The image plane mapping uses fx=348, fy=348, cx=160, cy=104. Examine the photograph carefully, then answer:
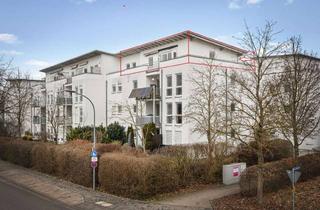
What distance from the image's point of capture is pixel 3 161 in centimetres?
3203

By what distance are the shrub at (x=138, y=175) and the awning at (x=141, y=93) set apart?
58.5 feet

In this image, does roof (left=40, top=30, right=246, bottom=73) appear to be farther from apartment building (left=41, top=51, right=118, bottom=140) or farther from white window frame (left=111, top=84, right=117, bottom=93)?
white window frame (left=111, top=84, right=117, bottom=93)

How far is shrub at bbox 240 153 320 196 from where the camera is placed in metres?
14.2

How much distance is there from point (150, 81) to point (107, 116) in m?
11.1

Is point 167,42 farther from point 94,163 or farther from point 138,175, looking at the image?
point 138,175

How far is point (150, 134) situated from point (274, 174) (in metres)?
19.3

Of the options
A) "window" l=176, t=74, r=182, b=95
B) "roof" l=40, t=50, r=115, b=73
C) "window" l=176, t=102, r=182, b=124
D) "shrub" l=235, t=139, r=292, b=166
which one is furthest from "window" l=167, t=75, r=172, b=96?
"roof" l=40, t=50, r=115, b=73

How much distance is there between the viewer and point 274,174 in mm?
14898

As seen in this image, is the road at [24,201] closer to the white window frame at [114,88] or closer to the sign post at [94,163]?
the sign post at [94,163]

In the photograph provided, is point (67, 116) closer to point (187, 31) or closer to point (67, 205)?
point (187, 31)

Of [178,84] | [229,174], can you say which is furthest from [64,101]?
[229,174]

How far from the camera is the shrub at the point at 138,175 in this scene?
16062mm

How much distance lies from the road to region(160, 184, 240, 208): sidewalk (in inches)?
186

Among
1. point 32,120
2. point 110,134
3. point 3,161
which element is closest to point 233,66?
point 110,134
